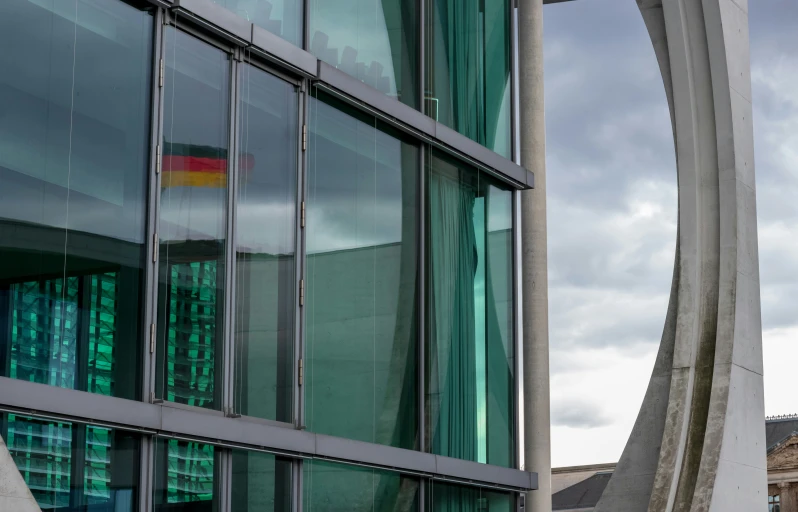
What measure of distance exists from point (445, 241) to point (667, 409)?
6.56 meters

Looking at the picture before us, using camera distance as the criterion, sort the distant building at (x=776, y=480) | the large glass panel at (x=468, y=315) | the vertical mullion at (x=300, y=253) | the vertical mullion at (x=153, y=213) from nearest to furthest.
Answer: the vertical mullion at (x=153, y=213), the vertical mullion at (x=300, y=253), the large glass panel at (x=468, y=315), the distant building at (x=776, y=480)

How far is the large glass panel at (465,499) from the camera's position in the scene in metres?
15.3

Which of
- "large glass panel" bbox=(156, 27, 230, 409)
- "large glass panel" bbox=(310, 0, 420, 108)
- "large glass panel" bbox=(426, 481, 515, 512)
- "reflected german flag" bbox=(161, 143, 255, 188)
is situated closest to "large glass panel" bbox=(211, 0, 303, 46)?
"large glass panel" bbox=(310, 0, 420, 108)

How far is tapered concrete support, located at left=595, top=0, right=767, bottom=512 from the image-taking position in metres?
20.6

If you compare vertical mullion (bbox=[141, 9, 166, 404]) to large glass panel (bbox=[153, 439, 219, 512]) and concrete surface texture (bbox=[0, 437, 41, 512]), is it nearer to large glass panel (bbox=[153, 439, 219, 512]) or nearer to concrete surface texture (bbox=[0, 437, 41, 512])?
large glass panel (bbox=[153, 439, 219, 512])

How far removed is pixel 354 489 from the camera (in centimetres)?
1398

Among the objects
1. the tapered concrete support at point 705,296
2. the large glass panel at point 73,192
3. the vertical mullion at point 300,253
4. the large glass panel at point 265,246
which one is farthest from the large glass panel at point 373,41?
the tapered concrete support at point 705,296

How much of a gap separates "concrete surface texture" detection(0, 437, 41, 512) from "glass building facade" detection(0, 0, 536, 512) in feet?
4.46

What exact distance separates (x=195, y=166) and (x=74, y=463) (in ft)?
10.0

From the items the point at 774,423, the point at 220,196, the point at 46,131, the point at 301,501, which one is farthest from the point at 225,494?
the point at 774,423

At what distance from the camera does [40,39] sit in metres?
11.1

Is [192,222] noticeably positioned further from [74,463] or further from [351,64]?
[351,64]

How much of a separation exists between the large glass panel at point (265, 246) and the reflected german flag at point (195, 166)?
0.29m

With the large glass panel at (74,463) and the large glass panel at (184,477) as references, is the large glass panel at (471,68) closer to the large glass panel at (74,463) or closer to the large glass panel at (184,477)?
the large glass panel at (184,477)
